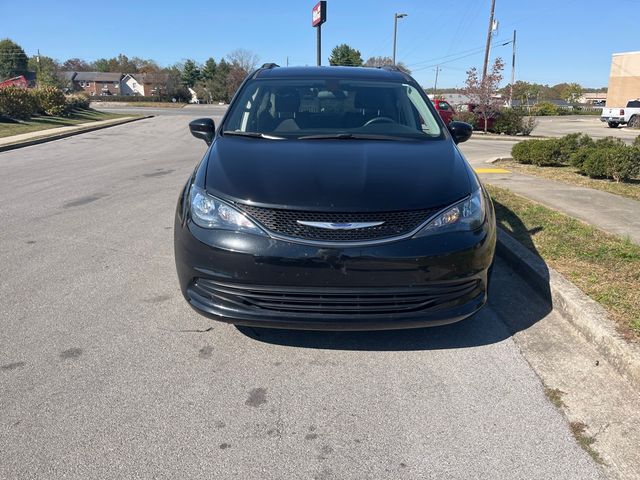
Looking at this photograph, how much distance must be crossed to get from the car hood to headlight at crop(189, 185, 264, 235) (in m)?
0.07

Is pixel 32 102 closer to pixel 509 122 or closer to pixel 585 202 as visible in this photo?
pixel 509 122

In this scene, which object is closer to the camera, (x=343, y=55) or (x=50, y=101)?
(x=50, y=101)

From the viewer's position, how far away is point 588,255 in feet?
14.7

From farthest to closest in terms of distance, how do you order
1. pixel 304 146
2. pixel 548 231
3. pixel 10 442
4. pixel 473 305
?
pixel 548 231
pixel 304 146
pixel 473 305
pixel 10 442

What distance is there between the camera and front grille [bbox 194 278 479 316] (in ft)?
9.39

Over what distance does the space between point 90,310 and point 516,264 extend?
138 inches

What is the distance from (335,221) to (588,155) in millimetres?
7639

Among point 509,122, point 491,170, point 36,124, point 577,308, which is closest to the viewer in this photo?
point 577,308

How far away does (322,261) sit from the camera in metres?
2.79

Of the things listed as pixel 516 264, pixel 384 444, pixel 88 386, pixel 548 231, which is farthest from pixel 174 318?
pixel 548 231

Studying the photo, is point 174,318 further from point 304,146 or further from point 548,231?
point 548,231

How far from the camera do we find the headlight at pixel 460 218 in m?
2.93

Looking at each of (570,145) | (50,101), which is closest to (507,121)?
(570,145)

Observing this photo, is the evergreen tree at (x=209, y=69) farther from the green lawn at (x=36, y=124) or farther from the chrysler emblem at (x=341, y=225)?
the chrysler emblem at (x=341, y=225)
